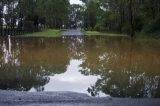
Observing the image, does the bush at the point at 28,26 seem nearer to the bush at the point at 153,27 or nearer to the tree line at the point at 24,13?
the tree line at the point at 24,13

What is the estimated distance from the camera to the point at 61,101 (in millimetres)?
9664

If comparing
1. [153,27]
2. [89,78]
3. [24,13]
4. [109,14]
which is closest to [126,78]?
[89,78]

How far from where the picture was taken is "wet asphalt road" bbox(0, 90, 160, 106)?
9.42m

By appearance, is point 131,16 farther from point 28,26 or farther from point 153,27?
point 28,26

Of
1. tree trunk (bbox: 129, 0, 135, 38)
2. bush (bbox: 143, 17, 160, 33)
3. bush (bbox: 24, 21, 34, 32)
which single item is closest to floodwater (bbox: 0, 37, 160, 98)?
bush (bbox: 143, 17, 160, 33)

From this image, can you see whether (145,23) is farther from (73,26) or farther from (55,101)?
(73,26)

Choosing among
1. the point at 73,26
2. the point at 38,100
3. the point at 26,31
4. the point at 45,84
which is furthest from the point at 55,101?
the point at 73,26

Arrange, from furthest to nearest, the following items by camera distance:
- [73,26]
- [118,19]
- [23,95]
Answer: [73,26], [118,19], [23,95]

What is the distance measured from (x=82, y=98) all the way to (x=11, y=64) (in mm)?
9994

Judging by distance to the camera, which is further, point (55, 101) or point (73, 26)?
point (73, 26)

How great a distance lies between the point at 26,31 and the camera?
6700 cm

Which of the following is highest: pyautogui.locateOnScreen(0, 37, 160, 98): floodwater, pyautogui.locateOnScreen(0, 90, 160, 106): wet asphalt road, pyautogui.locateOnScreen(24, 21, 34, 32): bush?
pyautogui.locateOnScreen(0, 90, 160, 106): wet asphalt road

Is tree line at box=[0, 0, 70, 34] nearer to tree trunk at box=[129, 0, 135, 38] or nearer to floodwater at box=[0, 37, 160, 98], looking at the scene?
tree trunk at box=[129, 0, 135, 38]

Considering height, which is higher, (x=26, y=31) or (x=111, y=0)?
(x=111, y=0)
